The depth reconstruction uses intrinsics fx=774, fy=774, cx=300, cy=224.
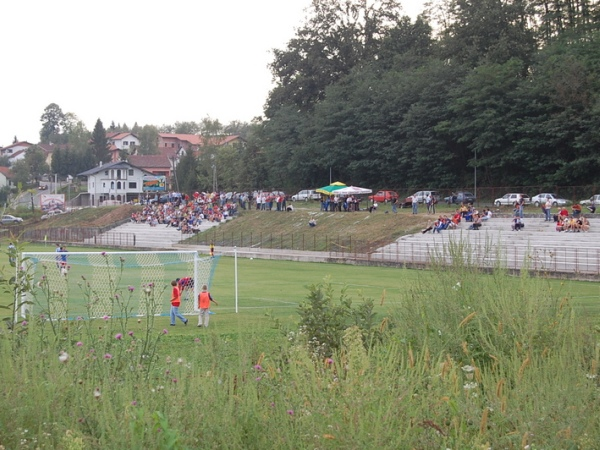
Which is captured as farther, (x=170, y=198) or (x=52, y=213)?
(x=52, y=213)

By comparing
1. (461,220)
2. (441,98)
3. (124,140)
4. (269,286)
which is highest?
(124,140)

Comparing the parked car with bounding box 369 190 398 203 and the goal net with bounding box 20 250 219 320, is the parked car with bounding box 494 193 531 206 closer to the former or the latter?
the parked car with bounding box 369 190 398 203

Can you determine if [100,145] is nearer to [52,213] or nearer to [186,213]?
[52,213]

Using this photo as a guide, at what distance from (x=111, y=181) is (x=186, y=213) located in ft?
144

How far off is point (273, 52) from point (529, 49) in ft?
111

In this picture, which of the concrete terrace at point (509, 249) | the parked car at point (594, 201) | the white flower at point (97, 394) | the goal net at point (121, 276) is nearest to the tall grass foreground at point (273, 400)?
the white flower at point (97, 394)

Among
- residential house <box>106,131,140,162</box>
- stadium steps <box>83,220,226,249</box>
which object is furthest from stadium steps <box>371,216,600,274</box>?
residential house <box>106,131,140,162</box>

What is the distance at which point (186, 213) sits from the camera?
70.9 m

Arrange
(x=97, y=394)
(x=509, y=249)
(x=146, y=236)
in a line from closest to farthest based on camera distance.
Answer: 1. (x=97, y=394)
2. (x=509, y=249)
3. (x=146, y=236)

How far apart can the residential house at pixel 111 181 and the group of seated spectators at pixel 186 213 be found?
29744mm

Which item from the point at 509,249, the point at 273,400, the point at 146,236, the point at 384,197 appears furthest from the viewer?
the point at 384,197

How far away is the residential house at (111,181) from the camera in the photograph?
110062 millimetres

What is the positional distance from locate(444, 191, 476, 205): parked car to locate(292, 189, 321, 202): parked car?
17.2 metres

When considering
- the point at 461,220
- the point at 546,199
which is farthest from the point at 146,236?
the point at 546,199
